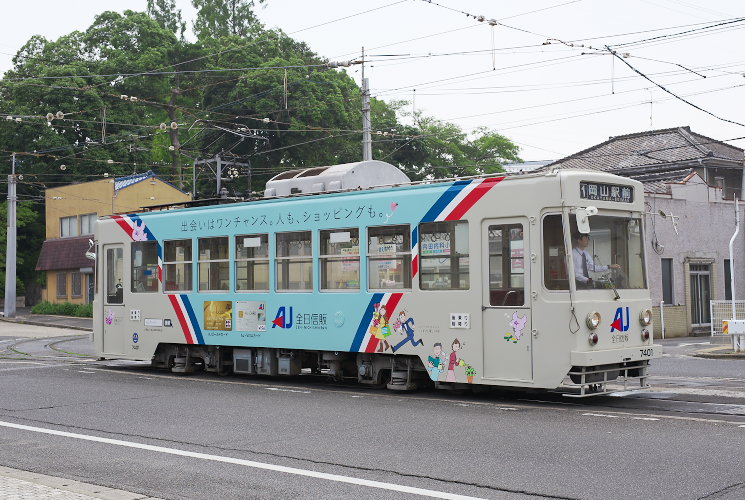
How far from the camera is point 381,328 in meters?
13.9

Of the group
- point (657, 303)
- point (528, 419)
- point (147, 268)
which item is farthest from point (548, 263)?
point (657, 303)

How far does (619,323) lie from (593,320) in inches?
24.7

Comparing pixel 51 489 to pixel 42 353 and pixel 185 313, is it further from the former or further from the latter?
pixel 42 353

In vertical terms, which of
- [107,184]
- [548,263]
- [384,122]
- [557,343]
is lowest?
[557,343]

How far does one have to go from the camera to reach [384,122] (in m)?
61.6

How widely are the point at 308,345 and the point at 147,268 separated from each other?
186 inches

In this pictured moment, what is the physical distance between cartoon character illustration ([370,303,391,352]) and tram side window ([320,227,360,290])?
0.57m

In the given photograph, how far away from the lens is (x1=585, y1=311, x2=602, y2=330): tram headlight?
1180cm

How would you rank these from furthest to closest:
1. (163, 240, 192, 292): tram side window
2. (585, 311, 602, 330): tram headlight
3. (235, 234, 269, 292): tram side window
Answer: (163, 240, 192, 292): tram side window < (235, 234, 269, 292): tram side window < (585, 311, 602, 330): tram headlight

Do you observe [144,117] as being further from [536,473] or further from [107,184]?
[536,473]

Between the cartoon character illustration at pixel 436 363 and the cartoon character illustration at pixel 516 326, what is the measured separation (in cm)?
116

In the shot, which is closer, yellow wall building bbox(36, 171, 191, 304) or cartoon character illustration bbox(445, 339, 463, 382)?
cartoon character illustration bbox(445, 339, 463, 382)

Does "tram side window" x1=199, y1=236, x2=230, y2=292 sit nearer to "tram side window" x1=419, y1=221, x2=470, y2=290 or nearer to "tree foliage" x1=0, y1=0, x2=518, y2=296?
"tram side window" x1=419, y1=221, x2=470, y2=290

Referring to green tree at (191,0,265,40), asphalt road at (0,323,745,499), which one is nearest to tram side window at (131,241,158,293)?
asphalt road at (0,323,745,499)
